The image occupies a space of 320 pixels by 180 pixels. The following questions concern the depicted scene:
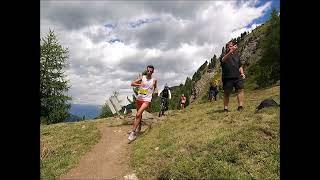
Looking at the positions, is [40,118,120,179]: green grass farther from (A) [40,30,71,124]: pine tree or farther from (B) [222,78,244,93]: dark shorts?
(A) [40,30,71,124]: pine tree

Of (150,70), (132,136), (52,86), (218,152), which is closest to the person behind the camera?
(218,152)

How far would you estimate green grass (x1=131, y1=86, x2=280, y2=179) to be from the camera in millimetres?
8086

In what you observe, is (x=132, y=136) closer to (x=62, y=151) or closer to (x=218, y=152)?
(x=62, y=151)

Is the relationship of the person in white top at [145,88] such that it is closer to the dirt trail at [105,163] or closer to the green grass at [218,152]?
the green grass at [218,152]

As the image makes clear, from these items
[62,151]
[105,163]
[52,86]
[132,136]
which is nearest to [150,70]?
[132,136]

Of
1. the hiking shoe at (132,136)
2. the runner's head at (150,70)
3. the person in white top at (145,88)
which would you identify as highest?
the runner's head at (150,70)

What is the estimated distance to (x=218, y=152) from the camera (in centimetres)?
926

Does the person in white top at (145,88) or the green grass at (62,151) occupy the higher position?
the person in white top at (145,88)

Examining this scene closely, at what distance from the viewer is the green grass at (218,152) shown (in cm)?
809

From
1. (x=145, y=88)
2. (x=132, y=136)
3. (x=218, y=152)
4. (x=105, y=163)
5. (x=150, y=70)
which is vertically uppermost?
(x=150, y=70)

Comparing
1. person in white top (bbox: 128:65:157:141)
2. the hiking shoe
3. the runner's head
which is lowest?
the hiking shoe

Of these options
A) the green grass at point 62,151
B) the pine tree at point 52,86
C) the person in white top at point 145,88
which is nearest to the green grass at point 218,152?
the person in white top at point 145,88

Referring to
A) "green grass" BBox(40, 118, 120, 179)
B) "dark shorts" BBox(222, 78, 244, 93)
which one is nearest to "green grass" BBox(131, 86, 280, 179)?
"dark shorts" BBox(222, 78, 244, 93)
